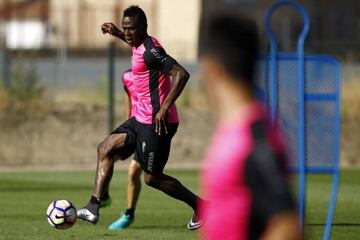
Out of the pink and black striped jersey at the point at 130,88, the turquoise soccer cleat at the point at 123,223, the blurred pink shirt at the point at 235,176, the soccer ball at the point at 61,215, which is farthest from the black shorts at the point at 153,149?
the blurred pink shirt at the point at 235,176

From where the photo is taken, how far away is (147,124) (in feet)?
36.7

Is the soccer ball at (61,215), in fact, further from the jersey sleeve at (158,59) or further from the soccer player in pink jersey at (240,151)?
the soccer player in pink jersey at (240,151)

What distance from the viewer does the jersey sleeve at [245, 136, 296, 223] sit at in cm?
416

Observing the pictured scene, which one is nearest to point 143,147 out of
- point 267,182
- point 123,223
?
point 123,223

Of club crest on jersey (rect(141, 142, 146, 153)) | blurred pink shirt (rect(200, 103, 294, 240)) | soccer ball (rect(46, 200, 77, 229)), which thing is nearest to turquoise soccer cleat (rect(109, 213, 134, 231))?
club crest on jersey (rect(141, 142, 146, 153))

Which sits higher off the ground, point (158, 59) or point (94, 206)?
point (158, 59)

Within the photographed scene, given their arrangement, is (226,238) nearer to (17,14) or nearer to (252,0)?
(252,0)

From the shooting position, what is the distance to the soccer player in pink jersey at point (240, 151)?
418cm

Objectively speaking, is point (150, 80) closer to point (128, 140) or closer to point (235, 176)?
point (128, 140)

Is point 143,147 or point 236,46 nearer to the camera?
point 236,46

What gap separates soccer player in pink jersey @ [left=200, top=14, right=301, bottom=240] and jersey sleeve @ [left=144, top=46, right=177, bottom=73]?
259 inches

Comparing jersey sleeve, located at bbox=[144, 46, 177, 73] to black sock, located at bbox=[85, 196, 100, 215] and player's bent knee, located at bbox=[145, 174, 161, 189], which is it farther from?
black sock, located at bbox=[85, 196, 100, 215]

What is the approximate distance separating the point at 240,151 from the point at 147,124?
6.96 metres

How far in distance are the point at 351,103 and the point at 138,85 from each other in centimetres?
1676
